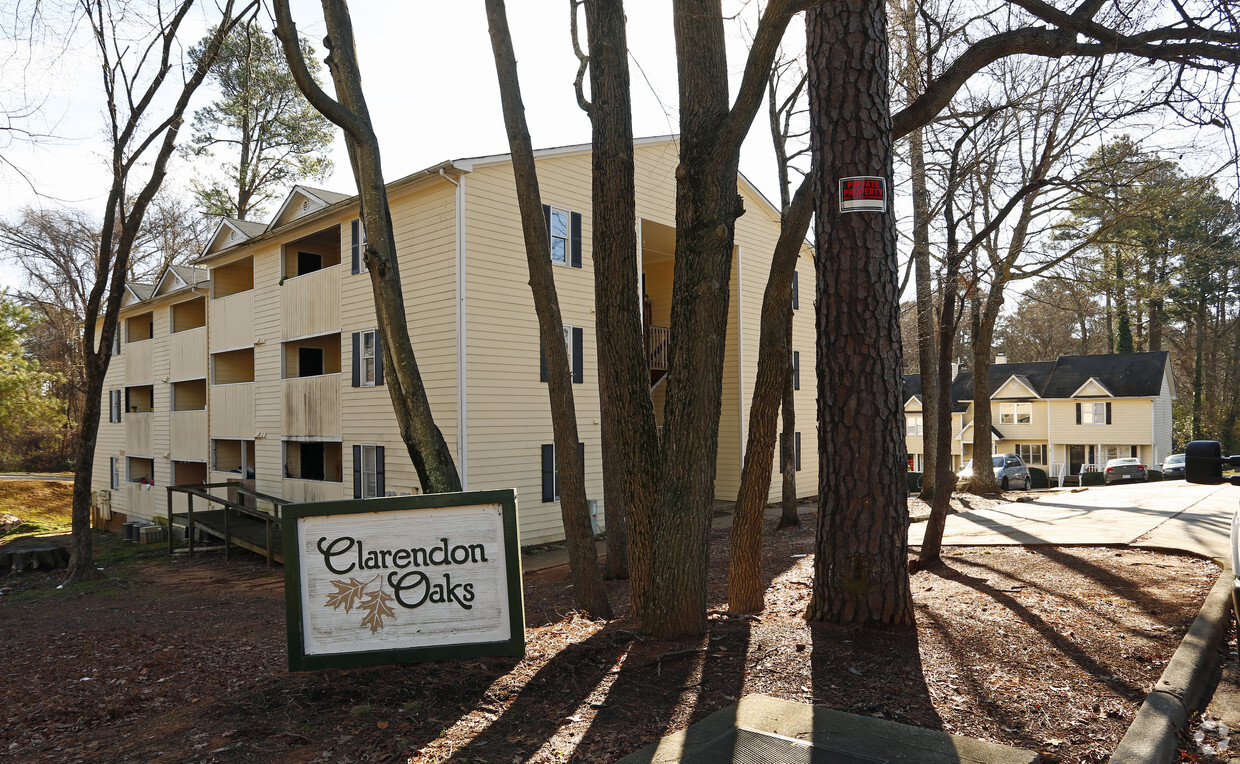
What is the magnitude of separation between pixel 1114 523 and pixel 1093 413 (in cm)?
3495

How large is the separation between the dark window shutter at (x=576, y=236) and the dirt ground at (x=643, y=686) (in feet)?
42.0

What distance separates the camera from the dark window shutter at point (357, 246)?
1828cm

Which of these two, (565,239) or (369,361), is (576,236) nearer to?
(565,239)

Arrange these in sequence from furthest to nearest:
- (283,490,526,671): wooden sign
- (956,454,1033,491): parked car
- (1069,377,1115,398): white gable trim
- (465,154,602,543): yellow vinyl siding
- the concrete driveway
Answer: (1069,377,1115,398): white gable trim, (956,454,1033,491): parked car, (465,154,602,543): yellow vinyl siding, the concrete driveway, (283,490,526,671): wooden sign

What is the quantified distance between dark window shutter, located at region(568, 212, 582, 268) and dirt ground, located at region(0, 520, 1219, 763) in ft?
42.0

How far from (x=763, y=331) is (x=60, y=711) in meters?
5.35

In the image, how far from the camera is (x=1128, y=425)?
39094 mm

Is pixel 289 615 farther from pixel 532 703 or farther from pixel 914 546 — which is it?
pixel 914 546

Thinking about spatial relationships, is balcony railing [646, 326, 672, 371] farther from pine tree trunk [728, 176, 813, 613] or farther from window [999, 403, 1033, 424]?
window [999, 403, 1033, 424]

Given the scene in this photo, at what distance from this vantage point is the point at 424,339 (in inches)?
661

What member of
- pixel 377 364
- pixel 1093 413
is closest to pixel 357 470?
pixel 377 364

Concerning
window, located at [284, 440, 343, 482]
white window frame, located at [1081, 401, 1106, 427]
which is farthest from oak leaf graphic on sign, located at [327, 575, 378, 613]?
white window frame, located at [1081, 401, 1106, 427]

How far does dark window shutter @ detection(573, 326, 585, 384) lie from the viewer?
59.5ft

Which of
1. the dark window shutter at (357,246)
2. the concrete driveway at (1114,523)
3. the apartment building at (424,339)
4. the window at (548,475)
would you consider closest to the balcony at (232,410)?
the apartment building at (424,339)
